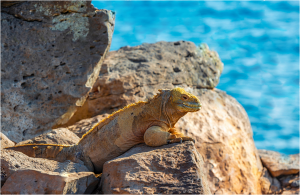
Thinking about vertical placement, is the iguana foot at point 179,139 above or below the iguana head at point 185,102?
below

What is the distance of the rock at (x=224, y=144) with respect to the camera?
606 cm

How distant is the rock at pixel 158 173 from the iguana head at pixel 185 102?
0.46 m

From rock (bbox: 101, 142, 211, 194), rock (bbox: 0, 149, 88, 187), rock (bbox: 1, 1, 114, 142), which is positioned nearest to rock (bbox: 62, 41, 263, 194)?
rock (bbox: 1, 1, 114, 142)

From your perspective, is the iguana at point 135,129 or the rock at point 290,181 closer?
the iguana at point 135,129

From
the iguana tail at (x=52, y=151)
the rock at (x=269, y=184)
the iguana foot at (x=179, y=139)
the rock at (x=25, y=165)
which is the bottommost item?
the rock at (x=25, y=165)

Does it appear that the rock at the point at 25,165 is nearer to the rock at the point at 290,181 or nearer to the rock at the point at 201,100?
the rock at the point at 201,100

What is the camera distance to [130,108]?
411 centimetres

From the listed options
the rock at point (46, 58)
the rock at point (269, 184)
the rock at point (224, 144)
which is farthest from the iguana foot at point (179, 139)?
the rock at point (269, 184)

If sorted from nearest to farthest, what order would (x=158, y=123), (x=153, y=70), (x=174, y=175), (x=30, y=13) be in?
(x=174, y=175) < (x=158, y=123) < (x=30, y=13) < (x=153, y=70)

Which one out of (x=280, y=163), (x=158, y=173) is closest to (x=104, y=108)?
(x=158, y=173)

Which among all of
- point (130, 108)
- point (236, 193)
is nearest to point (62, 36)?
point (130, 108)

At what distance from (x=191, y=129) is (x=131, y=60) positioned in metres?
2.45

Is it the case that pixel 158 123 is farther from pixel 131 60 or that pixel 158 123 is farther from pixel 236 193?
pixel 131 60

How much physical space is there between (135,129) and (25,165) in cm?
136
